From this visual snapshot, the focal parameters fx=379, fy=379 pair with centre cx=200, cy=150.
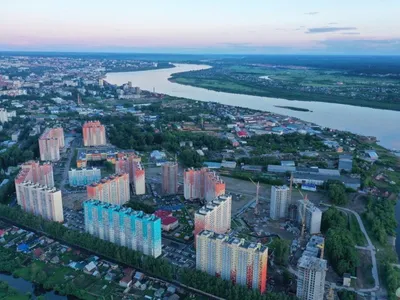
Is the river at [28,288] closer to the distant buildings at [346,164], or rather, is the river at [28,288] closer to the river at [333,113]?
the distant buildings at [346,164]

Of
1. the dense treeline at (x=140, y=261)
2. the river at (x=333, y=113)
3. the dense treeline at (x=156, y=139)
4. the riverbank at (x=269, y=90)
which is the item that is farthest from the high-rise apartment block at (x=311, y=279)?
the riverbank at (x=269, y=90)

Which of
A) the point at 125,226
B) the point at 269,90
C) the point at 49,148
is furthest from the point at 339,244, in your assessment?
the point at 269,90

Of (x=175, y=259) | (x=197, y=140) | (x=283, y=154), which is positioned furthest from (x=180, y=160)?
(x=175, y=259)

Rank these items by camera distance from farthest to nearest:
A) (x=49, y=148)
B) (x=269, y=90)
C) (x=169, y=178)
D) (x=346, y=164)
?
(x=269, y=90)
(x=49, y=148)
(x=346, y=164)
(x=169, y=178)

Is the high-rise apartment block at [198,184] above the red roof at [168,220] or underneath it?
above

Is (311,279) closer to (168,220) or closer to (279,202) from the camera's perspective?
(279,202)

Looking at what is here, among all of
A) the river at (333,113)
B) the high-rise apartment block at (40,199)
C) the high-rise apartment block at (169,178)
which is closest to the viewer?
the high-rise apartment block at (40,199)

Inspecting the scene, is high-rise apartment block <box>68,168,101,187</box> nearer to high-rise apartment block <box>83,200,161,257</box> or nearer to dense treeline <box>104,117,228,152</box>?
high-rise apartment block <box>83,200,161,257</box>

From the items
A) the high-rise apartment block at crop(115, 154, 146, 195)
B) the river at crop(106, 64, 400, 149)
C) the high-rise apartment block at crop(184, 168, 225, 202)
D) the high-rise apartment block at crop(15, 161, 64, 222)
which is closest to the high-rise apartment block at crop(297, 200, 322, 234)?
the high-rise apartment block at crop(184, 168, 225, 202)
